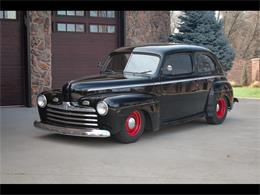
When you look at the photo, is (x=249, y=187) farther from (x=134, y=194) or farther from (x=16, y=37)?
(x=16, y=37)

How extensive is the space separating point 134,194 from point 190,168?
1.35m

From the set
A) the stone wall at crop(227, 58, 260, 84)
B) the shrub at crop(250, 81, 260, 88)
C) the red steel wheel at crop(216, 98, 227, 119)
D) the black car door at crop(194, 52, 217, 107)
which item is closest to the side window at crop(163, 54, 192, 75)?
the black car door at crop(194, 52, 217, 107)

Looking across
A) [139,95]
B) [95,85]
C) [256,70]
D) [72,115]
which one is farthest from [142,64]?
[256,70]

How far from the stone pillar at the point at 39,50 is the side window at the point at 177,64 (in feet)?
17.1

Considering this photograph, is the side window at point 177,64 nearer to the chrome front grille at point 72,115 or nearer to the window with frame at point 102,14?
the chrome front grille at point 72,115

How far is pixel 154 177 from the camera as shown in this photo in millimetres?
5336

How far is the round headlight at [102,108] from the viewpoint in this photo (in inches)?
274

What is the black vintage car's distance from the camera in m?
7.10

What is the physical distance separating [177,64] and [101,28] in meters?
5.81

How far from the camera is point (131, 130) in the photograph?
24.5ft

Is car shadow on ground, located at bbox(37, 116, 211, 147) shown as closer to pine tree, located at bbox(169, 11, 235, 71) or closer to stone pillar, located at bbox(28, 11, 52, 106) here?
stone pillar, located at bbox(28, 11, 52, 106)

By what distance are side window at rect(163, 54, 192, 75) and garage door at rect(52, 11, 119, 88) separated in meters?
5.44

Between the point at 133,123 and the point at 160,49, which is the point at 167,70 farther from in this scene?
the point at 133,123

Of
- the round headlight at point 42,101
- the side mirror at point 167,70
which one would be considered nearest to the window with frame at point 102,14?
the side mirror at point 167,70
